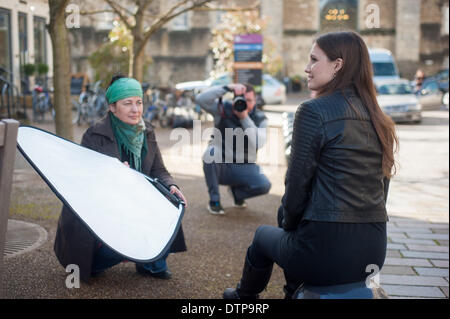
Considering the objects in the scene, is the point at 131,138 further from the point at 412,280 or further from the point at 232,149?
the point at 232,149

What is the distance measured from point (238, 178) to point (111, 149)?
9.97ft

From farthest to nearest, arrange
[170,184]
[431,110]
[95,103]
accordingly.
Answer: [431,110] < [95,103] < [170,184]

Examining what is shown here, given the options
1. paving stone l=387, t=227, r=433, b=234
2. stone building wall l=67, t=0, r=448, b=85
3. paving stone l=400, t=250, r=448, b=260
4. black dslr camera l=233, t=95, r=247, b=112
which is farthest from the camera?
stone building wall l=67, t=0, r=448, b=85

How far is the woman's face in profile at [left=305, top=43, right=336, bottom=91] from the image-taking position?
2.81 m

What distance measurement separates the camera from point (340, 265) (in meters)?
2.71

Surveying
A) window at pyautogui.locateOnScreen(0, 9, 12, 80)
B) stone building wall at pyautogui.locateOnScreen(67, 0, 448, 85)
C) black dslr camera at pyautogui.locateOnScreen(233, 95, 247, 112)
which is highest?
stone building wall at pyautogui.locateOnScreen(67, 0, 448, 85)

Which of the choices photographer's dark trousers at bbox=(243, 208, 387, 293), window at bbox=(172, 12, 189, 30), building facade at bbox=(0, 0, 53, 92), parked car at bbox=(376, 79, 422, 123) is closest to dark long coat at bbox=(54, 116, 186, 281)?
building facade at bbox=(0, 0, 53, 92)

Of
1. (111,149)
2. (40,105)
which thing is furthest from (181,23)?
(111,149)

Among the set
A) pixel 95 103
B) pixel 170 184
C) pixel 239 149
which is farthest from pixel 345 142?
pixel 95 103

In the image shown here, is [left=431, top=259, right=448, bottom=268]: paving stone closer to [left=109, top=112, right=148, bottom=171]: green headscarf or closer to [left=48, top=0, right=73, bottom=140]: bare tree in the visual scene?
[left=109, top=112, right=148, bottom=171]: green headscarf

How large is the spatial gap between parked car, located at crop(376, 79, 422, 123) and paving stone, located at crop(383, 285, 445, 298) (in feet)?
47.3

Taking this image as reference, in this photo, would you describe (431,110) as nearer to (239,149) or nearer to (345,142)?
(239,149)

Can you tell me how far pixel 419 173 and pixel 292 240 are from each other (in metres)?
8.12

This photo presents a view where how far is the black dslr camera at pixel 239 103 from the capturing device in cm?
629
